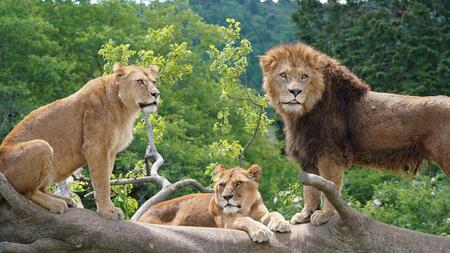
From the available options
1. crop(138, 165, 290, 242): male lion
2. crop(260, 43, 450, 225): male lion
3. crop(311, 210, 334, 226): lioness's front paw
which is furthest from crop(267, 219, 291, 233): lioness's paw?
crop(260, 43, 450, 225): male lion

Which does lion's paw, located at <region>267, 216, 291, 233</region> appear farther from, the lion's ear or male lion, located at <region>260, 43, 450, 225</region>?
the lion's ear

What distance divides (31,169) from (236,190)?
224 cm

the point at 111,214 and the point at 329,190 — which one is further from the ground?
the point at 329,190

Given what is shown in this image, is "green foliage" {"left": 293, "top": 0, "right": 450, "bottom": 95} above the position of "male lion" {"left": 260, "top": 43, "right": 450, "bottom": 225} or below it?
below

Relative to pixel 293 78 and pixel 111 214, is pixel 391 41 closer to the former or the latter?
pixel 293 78

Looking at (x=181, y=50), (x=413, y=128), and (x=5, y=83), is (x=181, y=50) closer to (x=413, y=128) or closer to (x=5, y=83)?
(x=413, y=128)

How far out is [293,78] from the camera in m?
9.62

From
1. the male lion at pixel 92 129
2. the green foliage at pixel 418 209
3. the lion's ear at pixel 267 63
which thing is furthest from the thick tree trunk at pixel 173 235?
the green foliage at pixel 418 209

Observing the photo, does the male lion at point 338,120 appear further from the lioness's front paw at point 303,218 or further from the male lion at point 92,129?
the male lion at point 92,129

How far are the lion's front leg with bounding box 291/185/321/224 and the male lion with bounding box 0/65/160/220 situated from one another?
5.36 feet

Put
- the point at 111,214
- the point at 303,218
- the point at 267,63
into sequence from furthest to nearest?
the point at 267,63 → the point at 303,218 → the point at 111,214

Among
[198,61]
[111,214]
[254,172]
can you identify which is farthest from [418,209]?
[198,61]

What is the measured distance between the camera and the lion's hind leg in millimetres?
8141

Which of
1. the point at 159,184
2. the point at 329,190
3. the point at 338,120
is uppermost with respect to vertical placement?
the point at 338,120
